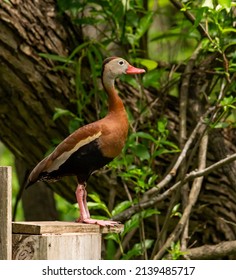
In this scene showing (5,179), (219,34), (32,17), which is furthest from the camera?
(32,17)

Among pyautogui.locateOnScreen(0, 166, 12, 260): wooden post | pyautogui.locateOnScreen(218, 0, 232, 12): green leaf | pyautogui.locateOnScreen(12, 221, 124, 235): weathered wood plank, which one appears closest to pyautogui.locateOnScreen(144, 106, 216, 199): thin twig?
pyautogui.locateOnScreen(218, 0, 232, 12): green leaf

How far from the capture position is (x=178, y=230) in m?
4.71

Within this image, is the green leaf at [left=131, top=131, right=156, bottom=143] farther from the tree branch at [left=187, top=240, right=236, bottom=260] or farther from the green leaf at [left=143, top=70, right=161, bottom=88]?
the tree branch at [left=187, top=240, right=236, bottom=260]

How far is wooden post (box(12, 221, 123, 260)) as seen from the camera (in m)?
3.16

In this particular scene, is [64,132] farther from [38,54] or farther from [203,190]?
[203,190]

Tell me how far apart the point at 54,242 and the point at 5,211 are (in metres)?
0.25

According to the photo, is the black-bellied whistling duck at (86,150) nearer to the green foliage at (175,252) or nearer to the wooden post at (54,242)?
the wooden post at (54,242)

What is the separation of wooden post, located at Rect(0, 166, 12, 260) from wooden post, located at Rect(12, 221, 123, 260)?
0.55 feet

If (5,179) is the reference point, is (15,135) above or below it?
above

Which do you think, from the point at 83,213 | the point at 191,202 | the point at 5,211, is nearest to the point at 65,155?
→ the point at 83,213

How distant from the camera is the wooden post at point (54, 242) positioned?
3160 millimetres

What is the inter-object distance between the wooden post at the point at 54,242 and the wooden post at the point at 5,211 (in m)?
0.17

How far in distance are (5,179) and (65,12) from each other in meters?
2.17
